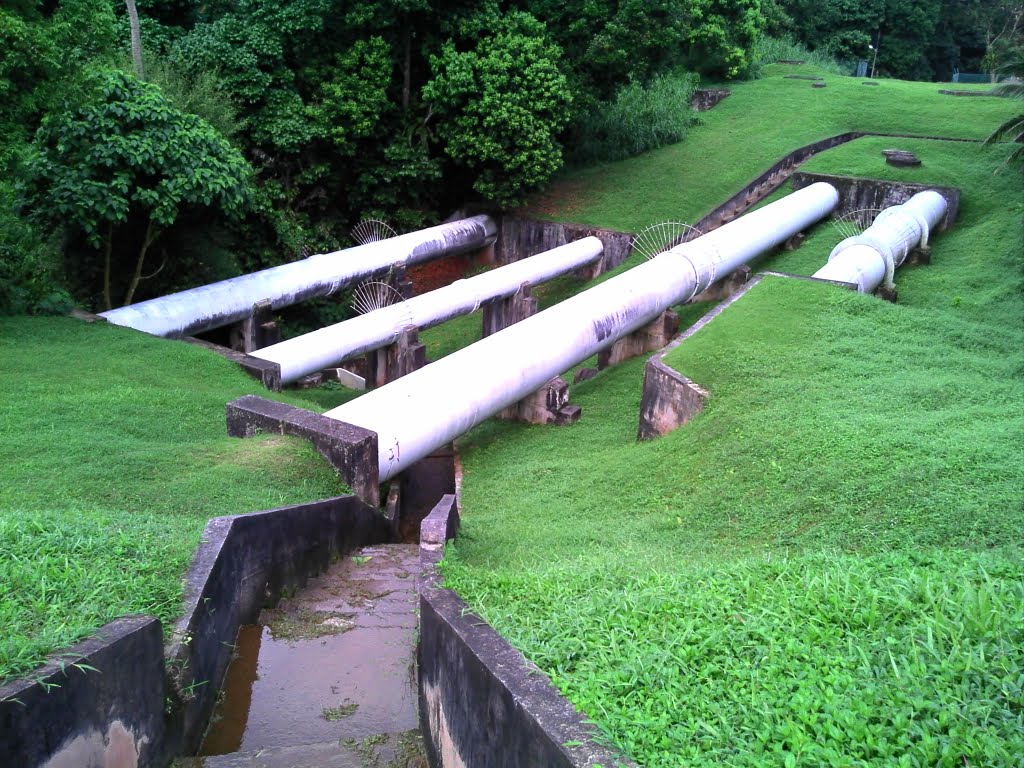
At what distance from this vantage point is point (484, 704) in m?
4.10

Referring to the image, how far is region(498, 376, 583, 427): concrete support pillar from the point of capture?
12602 mm

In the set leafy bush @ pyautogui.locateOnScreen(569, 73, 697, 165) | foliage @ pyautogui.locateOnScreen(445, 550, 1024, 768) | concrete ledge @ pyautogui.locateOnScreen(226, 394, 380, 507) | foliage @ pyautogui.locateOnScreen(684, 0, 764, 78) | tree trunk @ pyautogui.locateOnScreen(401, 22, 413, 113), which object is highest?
foliage @ pyautogui.locateOnScreen(684, 0, 764, 78)

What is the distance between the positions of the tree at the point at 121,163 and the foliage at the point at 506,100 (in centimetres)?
703

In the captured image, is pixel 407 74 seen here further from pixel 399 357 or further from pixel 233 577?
pixel 233 577

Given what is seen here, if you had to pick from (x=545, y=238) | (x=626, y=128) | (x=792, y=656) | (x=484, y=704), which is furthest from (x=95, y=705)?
(x=626, y=128)

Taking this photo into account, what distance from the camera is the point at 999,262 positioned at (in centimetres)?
1580

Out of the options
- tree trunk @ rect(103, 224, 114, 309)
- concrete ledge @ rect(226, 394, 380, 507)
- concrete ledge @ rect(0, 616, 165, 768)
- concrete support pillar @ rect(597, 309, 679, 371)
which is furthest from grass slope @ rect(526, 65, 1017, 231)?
concrete ledge @ rect(0, 616, 165, 768)

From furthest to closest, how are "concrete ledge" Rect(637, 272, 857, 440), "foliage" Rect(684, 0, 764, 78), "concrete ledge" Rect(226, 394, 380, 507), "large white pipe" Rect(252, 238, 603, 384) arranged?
"foliage" Rect(684, 0, 764, 78) < "large white pipe" Rect(252, 238, 603, 384) < "concrete ledge" Rect(637, 272, 857, 440) < "concrete ledge" Rect(226, 394, 380, 507)

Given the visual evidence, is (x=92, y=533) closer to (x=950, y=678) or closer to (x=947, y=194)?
(x=950, y=678)

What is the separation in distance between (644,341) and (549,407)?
3.24m

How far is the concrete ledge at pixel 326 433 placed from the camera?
321 inches

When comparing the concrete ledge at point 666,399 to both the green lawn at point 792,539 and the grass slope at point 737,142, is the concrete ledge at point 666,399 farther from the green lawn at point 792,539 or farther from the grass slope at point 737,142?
the grass slope at point 737,142

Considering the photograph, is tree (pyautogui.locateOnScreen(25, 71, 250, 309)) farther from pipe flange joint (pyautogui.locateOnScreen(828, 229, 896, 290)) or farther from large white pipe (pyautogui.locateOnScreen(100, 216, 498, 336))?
pipe flange joint (pyautogui.locateOnScreen(828, 229, 896, 290))

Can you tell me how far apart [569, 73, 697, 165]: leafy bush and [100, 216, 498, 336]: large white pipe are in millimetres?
4971
